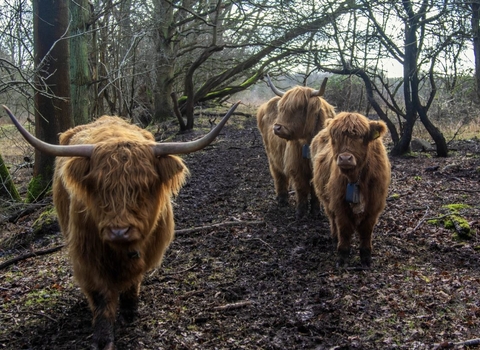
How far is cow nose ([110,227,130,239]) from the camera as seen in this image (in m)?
2.63

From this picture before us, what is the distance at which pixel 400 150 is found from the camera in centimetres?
878

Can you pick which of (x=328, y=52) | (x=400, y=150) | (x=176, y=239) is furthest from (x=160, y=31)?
(x=176, y=239)

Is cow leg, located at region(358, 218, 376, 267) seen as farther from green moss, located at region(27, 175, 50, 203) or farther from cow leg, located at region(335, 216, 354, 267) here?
green moss, located at region(27, 175, 50, 203)

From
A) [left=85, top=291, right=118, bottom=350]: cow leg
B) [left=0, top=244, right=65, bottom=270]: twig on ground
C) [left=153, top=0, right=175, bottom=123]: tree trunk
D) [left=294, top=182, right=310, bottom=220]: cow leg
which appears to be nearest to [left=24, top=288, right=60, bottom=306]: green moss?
[left=85, top=291, right=118, bottom=350]: cow leg

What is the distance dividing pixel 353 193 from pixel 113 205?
2.17m

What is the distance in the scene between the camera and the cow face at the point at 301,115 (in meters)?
5.81

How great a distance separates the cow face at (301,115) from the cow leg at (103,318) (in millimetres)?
3318

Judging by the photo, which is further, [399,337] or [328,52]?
[328,52]

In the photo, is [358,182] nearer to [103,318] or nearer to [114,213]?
[114,213]

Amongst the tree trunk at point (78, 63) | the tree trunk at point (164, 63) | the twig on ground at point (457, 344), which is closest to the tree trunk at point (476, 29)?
the twig on ground at point (457, 344)

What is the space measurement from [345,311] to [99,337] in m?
1.64

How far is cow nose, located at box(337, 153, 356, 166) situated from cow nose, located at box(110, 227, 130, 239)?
1981mm

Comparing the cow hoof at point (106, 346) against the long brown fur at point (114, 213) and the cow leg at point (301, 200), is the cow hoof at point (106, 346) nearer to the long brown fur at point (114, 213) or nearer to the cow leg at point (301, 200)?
the long brown fur at point (114, 213)

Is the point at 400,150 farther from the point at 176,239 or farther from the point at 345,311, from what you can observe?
the point at 345,311
